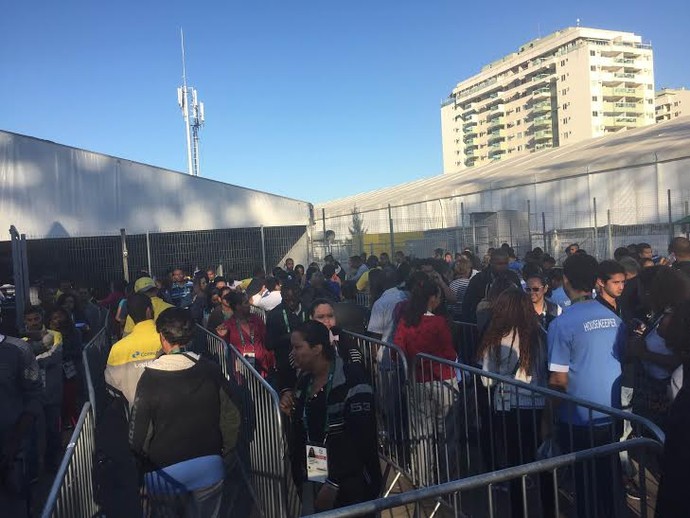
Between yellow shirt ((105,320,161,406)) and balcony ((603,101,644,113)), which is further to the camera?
balcony ((603,101,644,113))

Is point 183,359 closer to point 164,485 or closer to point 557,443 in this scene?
point 164,485

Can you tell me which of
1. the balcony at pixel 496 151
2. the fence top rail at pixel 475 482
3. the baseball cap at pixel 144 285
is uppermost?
the balcony at pixel 496 151

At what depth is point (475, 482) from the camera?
243 centimetres

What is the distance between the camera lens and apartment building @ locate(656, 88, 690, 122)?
114688mm

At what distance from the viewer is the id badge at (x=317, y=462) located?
3.41 metres

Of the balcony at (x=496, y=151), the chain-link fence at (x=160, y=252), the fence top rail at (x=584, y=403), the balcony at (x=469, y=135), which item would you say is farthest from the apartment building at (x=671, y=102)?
the fence top rail at (x=584, y=403)

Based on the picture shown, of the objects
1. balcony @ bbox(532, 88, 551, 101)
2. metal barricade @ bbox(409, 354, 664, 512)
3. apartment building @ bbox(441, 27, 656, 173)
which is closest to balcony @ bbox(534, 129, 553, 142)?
apartment building @ bbox(441, 27, 656, 173)

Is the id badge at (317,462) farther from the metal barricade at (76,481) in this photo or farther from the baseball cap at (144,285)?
the baseball cap at (144,285)

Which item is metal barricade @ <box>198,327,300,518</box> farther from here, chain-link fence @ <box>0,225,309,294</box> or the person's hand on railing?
chain-link fence @ <box>0,225,309,294</box>

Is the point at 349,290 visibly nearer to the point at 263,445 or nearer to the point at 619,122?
the point at 263,445

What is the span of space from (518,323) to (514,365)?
13.3 inches

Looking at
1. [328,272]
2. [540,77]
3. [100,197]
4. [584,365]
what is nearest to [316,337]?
[584,365]

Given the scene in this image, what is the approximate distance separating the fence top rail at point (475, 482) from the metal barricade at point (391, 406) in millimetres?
2697

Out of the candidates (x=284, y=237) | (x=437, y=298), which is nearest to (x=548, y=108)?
(x=284, y=237)
